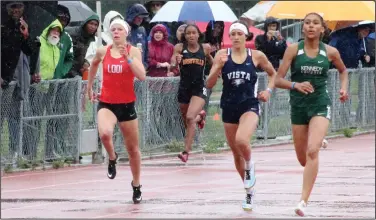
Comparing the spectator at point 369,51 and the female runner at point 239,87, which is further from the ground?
the spectator at point 369,51

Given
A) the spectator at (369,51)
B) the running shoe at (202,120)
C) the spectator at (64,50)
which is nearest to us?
the spectator at (64,50)

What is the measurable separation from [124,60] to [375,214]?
3.48 meters

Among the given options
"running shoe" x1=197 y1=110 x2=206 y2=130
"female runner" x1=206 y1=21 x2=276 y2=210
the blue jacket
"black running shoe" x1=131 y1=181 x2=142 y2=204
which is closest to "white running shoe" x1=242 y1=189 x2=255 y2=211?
"female runner" x1=206 y1=21 x2=276 y2=210

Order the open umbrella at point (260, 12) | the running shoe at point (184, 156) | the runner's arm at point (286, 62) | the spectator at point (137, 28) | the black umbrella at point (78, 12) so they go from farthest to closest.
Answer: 1. the open umbrella at point (260, 12)
2. the black umbrella at point (78, 12)
3. the spectator at point (137, 28)
4. the running shoe at point (184, 156)
5. the runner's arm at point (286, 62)

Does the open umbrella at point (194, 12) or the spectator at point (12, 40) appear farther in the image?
the open umbrella at point (194, 12)

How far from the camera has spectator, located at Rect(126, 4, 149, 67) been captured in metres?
20.7

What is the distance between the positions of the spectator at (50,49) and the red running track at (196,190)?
1.54 meters

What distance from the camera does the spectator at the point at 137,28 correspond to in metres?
20.7

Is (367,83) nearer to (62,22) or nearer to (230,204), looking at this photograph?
(62,22)

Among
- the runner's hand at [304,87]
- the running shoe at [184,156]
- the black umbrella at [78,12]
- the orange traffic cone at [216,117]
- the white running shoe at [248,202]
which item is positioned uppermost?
the black umbrella at [78,12]

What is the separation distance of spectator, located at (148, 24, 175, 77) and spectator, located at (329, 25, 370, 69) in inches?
197

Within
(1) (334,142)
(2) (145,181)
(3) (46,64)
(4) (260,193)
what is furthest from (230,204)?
(1) (334,142)

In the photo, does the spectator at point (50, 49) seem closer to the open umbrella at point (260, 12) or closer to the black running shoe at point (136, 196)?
the black running shoe at point (136, 196)

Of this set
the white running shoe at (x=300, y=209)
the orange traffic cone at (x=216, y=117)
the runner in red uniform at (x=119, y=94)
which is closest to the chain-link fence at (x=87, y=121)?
the orange traffic cone at (x=216, y=117)
